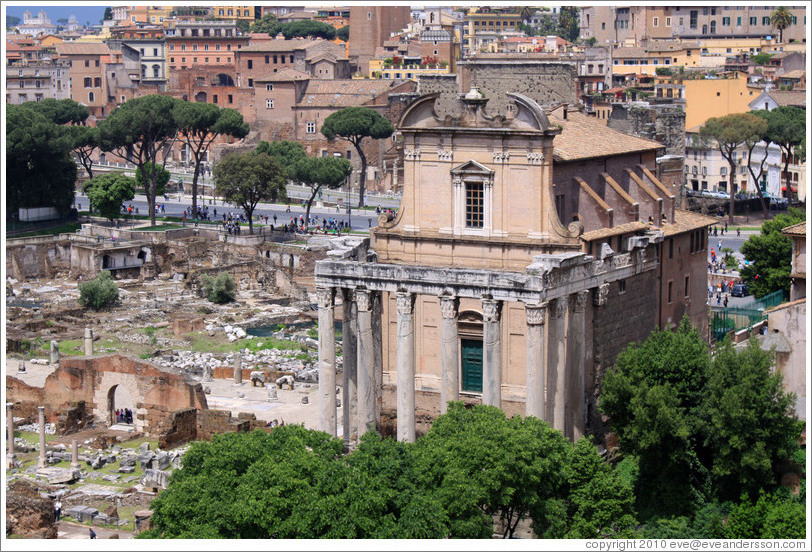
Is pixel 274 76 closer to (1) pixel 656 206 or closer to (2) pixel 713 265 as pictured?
(2) pixel 713 265

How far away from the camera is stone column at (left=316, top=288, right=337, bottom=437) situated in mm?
51312

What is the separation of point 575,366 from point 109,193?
63640 millimetres

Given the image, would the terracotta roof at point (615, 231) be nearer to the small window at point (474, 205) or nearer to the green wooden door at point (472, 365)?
the small window at point (474, 205)

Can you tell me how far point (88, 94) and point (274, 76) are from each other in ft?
104

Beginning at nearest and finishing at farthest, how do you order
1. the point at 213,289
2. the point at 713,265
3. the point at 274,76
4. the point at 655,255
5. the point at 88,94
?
the point at 655,255, the point at 713,265, the point at 213,289, the point at 274,76, the point at 88,94

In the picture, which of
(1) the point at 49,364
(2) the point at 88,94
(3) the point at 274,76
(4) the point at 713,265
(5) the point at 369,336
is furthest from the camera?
(2) the point at 88,94

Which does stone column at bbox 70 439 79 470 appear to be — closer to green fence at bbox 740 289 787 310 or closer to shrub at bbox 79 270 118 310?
green fence at bbox 740 289 787 310

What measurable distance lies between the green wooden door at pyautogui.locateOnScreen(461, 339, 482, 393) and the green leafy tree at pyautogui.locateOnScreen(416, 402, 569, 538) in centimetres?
676

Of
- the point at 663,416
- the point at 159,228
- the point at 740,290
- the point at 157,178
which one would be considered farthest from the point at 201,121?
the point at 663,416

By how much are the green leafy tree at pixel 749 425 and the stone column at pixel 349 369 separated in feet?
39.0

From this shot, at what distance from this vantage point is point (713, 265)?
3462 inches

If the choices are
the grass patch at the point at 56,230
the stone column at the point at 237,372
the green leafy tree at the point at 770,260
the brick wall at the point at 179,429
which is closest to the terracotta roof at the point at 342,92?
the grass patch at the point at 56,230

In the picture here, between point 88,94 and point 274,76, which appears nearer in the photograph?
point 274,76

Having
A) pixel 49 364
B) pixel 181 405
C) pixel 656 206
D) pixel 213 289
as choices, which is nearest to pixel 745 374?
pixel 656 206
